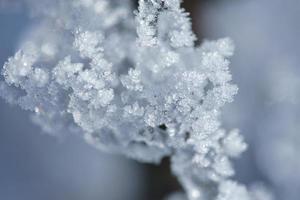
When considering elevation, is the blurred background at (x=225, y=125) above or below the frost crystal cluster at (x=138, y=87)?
above

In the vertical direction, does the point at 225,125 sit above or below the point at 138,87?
above

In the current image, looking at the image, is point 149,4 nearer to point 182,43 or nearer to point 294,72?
point 182,43

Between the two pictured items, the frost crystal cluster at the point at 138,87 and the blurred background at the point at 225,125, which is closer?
the frost crystal cluster at the point at 138,87

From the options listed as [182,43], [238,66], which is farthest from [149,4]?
[238,66]

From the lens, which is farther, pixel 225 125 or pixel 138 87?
pixel 225 125

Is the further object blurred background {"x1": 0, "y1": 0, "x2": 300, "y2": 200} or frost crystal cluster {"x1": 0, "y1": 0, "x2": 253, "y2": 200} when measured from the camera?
blurred background {"x1": 0, "y1": 0, "x2": 300, "y2": 200}
